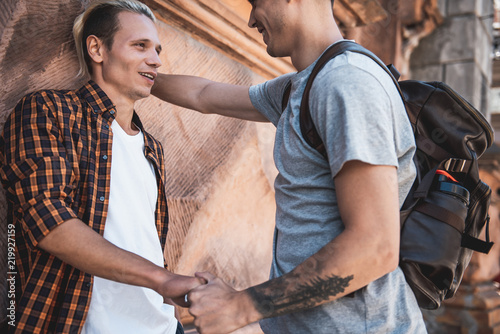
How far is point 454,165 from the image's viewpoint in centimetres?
135

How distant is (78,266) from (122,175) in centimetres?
41

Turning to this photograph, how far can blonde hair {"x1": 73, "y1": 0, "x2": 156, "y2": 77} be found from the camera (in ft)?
5.83

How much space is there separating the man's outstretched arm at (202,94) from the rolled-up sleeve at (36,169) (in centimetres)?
66

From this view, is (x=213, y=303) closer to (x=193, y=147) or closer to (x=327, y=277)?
(x=327, y=277)

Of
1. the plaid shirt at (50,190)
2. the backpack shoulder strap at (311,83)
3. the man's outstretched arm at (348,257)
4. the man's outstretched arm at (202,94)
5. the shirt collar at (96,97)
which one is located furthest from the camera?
the man's outstretched arm at (202,94)

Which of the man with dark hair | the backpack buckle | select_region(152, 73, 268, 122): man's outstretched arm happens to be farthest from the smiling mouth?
→ the backpack buckle

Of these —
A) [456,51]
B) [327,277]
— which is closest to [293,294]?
[327,277]

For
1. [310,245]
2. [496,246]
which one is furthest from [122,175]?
[496,246]

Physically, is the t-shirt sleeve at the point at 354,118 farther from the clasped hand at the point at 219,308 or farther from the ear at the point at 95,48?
the ear at the point at 95,48

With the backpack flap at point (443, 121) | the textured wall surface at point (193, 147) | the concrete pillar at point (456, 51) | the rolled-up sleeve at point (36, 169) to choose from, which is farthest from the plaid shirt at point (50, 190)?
the concrete pillar at point (456, 51)

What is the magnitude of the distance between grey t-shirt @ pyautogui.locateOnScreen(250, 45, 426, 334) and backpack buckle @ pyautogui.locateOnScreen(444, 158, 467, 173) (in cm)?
13

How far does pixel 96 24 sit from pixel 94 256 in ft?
3.01

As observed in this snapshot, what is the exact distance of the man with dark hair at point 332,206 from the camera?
1.08 metres

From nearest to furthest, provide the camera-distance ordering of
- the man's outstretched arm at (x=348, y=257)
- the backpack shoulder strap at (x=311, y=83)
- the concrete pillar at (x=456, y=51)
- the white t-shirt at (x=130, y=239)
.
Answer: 1. the man's outstretched arm at (x=348, y=257)
2. the backpack shoulder strap at (x=311, y=83)
3. the white t-shirt at (x=130, y=239)
4. the concrete pillar at (x=456, y=51)
